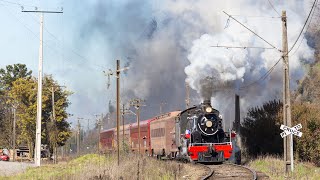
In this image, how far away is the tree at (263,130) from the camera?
105 ft

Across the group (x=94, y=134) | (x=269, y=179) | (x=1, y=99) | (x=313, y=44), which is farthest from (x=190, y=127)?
(x=94, y=134)

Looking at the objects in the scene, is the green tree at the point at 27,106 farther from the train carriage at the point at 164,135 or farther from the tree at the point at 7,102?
the train carriage at the point at 164,135

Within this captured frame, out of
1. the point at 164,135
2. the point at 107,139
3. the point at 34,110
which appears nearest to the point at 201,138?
the point at 164,135

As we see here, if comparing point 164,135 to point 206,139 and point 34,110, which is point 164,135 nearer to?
point 206,139

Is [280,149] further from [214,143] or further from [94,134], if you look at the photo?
[94,134]

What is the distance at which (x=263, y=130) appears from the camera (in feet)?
107

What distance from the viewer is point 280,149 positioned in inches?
1261

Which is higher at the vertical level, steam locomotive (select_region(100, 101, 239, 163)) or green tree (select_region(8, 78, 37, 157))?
green tree (select_region(8, 78, 37, 157))

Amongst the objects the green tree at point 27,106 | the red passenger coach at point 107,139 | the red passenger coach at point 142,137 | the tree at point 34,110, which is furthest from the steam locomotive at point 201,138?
the green tree at point 27,106

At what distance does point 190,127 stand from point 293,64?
17.5 metres

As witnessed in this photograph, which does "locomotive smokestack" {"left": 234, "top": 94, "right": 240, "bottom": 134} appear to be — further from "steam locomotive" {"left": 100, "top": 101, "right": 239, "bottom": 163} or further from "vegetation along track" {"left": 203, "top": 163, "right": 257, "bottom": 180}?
"vegetation along track" {"left": 203, "top": 163, "right": 257, "bottom": 180}

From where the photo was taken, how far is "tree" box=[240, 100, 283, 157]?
105 feet

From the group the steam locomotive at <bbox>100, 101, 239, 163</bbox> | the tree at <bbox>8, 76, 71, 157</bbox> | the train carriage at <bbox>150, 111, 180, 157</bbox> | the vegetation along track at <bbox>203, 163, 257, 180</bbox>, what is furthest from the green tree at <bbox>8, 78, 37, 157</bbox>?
the vegetation along track at <bbox>203, 163, 257, 180</bbox>

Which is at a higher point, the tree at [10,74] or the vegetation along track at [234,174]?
the tree at [10,74]
